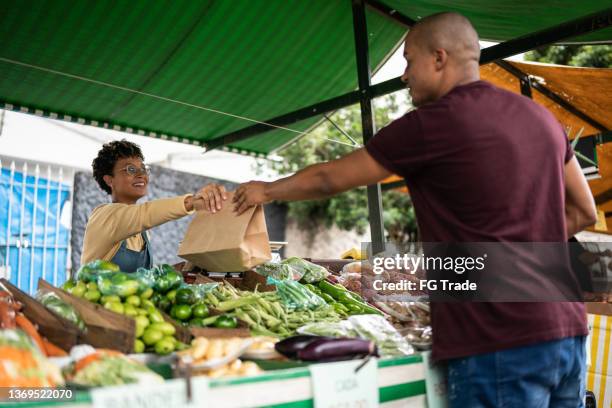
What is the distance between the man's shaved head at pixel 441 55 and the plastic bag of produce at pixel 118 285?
4.82 feet

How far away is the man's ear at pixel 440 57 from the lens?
2.08 meters

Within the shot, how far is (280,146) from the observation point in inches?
347

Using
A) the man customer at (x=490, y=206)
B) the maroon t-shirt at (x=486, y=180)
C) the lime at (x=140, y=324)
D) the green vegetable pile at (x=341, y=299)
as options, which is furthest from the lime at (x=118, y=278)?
the green vegetable pile at (x=341, y=299)

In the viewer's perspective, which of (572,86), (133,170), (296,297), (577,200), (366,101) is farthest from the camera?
(572,86)

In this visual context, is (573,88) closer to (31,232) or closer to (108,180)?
(108,180)

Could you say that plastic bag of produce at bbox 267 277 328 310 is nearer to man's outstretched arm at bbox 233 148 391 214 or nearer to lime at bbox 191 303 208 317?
lime at bbox 191 303 208 317

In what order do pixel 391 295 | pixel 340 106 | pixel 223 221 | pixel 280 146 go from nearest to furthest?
pixel 223 221 < pixel 391 295 < pixel 340 106 < pixel 280 146

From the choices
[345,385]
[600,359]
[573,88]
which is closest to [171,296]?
[345,385]

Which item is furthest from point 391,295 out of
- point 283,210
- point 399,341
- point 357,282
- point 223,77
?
point 283,210

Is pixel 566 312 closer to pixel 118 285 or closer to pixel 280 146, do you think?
pixel 118 285

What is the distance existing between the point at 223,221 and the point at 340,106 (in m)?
3.70

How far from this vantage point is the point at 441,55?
2.08m

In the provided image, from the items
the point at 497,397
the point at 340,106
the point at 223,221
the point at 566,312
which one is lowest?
the point at 497,397

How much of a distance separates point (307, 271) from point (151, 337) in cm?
→ 200
